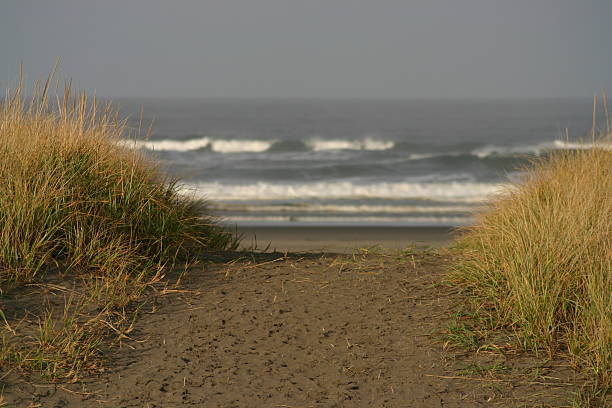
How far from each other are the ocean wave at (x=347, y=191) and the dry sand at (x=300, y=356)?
1287 cm

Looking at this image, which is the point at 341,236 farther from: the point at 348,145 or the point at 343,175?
the point at 348,145

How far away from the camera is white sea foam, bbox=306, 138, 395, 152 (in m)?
32.3

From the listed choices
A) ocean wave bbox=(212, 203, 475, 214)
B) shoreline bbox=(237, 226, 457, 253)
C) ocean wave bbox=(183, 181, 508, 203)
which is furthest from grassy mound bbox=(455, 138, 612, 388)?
ocean wave bbox=(183, 181, 508, 203)

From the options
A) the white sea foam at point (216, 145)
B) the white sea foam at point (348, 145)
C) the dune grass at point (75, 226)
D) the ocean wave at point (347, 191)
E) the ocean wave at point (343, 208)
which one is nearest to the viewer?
the dune grass at point (75, 226)

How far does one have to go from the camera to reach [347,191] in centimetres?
1888

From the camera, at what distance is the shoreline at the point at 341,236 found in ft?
36.8

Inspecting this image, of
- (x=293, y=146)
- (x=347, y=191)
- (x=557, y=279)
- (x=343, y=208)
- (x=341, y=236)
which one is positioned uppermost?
(x=293, y=146)

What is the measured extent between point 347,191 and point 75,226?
14.3 metres

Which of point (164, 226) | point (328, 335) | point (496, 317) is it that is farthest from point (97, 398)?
point (496, 317)

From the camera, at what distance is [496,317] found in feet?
13.9

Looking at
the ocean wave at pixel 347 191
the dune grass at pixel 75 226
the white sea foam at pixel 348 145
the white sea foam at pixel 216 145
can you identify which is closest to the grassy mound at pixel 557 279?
the dune grass at pixel 75 226

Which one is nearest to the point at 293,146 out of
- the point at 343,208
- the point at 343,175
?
the point at 343,175

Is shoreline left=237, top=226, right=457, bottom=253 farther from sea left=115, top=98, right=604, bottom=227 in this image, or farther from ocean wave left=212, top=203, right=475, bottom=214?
ocean wave left=212, top=203, right=475, bottom=214

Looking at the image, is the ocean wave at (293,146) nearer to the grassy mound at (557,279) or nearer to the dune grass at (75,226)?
the dune grass at (75,226)
